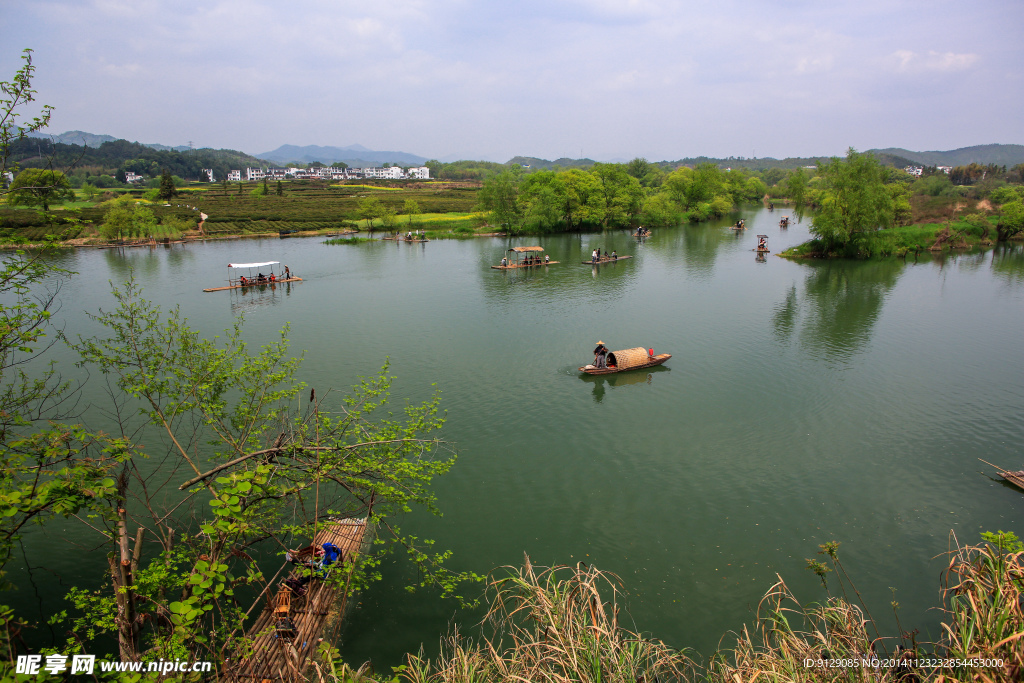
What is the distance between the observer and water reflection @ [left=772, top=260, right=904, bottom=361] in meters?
28.2

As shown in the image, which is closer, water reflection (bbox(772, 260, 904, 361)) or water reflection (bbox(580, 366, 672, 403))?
water reflection (bbox(580, 366, 672, 403))

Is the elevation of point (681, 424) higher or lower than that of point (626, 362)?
lower

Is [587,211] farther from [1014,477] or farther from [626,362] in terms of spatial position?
[1014,477]

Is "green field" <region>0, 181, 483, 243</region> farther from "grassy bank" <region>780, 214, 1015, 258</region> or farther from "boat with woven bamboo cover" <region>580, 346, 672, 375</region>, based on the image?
"boat with woven bamboo cover" <region>580, 346, 672, 375</region>

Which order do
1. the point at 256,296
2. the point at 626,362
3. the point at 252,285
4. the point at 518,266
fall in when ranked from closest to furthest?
the point at 626,362, the point at 256,296, the point at 252,285, the point at 518,266

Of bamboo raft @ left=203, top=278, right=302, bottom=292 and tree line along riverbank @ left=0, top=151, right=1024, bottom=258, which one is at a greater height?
tree line along riverbank @ left=0, top=151, right=1024, bottom=258

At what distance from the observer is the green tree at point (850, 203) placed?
50.1 metres

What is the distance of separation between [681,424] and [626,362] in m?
4.79

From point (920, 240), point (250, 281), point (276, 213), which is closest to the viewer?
point (250, 281)

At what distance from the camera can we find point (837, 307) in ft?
117

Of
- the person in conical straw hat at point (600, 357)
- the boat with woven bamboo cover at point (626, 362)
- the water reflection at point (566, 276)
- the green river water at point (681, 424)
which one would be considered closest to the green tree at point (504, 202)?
the water reflection at point (566, 276)

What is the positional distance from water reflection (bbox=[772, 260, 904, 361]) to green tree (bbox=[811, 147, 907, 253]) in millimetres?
3701

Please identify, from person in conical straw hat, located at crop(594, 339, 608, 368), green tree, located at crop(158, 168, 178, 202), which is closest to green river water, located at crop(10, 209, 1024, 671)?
person in conical straw hat, located at crop(594, 339, 608, 368)

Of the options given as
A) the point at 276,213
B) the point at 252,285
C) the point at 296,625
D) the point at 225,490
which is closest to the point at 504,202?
the point at 252,285
